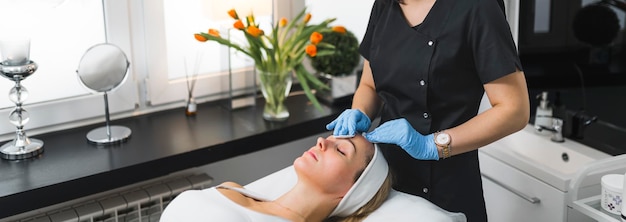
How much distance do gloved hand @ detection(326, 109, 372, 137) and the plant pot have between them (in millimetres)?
962

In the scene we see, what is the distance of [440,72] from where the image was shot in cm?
167

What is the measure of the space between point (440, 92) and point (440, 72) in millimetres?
53

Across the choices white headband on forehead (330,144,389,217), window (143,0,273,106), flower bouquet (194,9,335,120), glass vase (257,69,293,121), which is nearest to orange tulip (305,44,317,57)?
flower bouquet (194,9,335,120)

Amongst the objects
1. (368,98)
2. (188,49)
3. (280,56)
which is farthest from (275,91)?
(368,98)

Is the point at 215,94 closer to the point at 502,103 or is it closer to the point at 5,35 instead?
the point at 5,35

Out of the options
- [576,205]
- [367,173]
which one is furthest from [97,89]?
[576,205]

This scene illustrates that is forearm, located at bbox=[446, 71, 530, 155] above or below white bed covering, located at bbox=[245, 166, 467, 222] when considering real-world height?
above

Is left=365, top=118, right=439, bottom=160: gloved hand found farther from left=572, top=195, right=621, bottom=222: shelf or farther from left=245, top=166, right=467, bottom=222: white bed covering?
left=572, top=195, right=621, bottom=222: shelf

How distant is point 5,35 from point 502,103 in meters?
1.51

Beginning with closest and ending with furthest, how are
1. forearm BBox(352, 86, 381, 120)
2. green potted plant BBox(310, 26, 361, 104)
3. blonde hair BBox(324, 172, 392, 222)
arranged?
1. blonde hair BBox(324, 172, 392, 222)
2. forearm BBox(352, 86, 381, 120)
3. green potted plant BBox(310, 26, 361, 104)

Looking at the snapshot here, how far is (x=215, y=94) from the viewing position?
278 cm

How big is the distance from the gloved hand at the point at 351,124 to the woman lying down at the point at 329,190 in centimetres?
2

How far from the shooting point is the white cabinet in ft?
7.08

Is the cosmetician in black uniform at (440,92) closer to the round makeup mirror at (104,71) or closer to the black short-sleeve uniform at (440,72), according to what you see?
the black short-sleeve uniform at (440,72)
